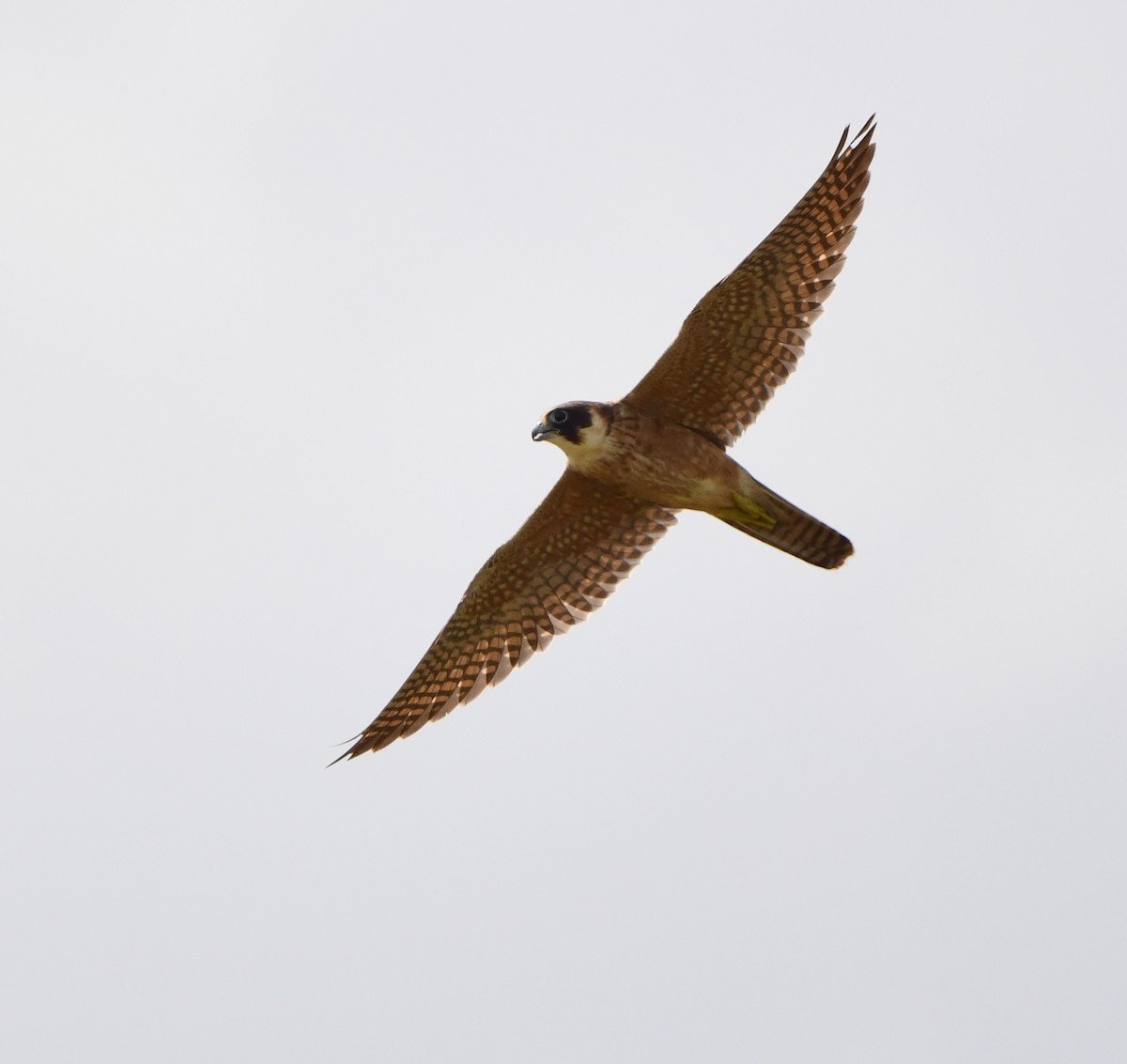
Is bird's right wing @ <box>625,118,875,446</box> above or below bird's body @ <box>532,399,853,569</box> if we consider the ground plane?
above

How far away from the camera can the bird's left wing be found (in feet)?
50.2

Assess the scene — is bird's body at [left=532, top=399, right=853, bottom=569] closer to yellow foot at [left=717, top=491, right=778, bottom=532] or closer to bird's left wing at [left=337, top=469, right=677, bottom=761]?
yellow foot at [left=717, top=491, right=778, bottom=532]

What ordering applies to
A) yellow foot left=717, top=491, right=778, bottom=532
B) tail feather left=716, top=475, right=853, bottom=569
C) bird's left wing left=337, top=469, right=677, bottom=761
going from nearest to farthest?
1. tail feather left=716, top=475, right=853, bottom=569
2. yellow foot left=717, top=491, right=778, bottom=532
3. bird's left wing left=337, top=469, right=677, bottom=761

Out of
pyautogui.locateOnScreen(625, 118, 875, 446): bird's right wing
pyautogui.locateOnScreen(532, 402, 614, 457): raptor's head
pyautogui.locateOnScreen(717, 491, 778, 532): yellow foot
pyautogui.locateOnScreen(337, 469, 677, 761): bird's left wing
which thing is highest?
pyautogui.locateOnScreen(625, 118, 875, 446): bird's right wing

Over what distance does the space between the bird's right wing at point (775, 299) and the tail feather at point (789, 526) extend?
0.86m

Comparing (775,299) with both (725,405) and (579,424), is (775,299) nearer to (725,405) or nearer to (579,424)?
(725,405)

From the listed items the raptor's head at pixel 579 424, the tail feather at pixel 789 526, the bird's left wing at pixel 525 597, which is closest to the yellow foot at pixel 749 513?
the tail feather at pixel 789 526

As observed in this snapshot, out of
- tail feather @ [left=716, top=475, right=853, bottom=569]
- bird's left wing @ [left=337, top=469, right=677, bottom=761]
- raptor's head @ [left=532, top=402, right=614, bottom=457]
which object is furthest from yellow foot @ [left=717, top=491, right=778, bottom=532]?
raptor's head @ [left=532, top=402, right=614, bottom=457]

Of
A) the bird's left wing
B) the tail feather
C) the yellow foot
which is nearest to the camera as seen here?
the tail feather

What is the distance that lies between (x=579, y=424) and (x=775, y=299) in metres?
1.68

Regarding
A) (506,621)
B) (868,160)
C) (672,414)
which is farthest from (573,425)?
(868,160)

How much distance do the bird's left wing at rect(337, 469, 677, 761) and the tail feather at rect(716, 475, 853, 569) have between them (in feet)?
3.02

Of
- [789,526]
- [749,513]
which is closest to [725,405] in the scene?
[749,513]

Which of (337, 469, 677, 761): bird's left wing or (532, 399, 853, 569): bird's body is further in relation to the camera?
(337, 469, 677, 761): bird's left wing
